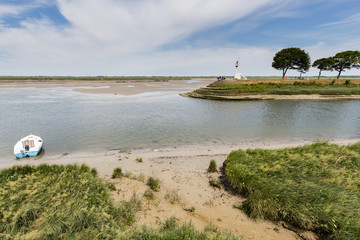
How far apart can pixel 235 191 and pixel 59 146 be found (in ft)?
50.6

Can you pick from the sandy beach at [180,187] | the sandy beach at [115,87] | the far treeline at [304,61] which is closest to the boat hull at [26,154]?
the sandy beach at [180,187]

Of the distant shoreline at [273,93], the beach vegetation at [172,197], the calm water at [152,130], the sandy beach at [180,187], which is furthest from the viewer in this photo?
the distant shoreline at [273,93]

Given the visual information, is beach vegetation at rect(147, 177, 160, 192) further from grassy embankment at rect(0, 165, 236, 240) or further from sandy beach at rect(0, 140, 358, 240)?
grassy embankment at rect(0, 165, 236, 240)

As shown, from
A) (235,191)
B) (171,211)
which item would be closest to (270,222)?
(235,191)

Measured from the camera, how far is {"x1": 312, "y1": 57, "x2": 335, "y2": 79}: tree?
63438mm

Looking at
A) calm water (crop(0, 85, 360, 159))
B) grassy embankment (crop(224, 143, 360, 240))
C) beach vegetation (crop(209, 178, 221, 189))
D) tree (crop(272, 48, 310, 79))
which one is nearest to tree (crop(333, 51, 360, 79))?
tree (crop(272, 48, 310, 79))

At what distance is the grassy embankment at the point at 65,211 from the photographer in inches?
172

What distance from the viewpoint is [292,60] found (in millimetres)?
64312

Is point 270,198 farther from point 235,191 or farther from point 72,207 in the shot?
point 72,207

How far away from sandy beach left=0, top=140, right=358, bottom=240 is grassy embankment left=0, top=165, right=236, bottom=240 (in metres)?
0.96

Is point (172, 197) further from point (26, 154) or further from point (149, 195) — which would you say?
point (26, 154)

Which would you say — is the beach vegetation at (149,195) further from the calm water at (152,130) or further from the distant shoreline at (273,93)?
the distant shoreline at (273,93)

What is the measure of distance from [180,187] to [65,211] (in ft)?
16.4

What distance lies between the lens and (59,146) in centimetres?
1450
